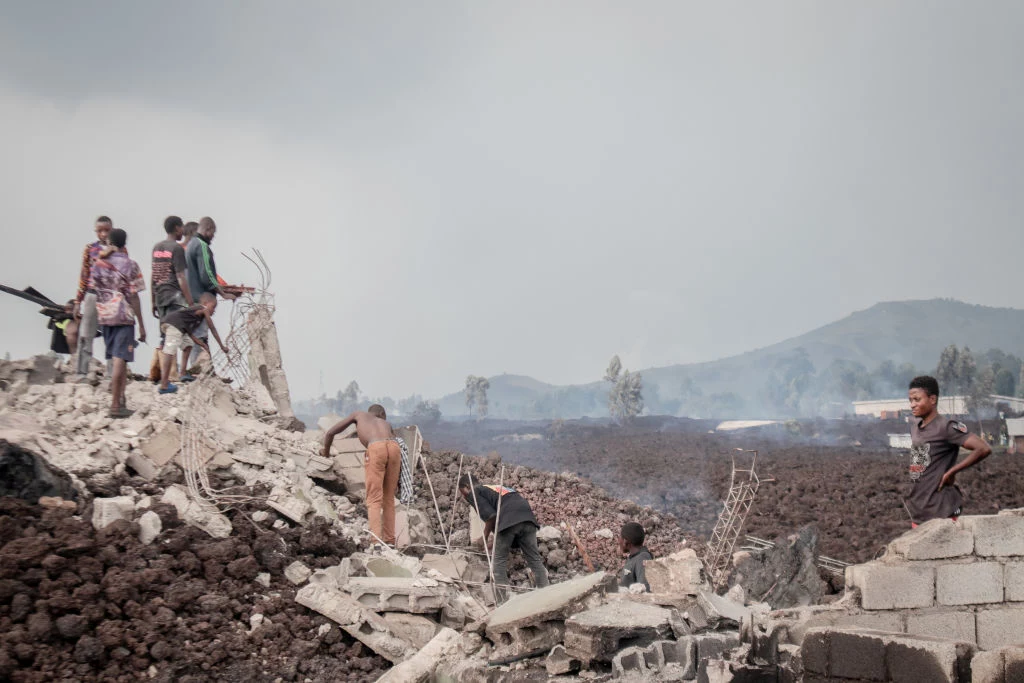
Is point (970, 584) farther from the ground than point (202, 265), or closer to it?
closer to it

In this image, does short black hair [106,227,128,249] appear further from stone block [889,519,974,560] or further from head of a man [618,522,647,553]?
stone block [889,519,974,560]

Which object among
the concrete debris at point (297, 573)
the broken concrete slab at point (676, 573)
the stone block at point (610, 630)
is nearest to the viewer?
the stone block at point (610, 630)

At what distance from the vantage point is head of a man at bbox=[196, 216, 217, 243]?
9.93 m

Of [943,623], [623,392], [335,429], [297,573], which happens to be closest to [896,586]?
[943,623]

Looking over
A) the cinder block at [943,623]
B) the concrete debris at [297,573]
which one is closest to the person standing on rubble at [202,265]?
the concrete debris at [297,573]

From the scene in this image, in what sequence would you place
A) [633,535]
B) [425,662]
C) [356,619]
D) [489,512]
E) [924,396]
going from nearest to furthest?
[924,396]
[425,662]
[356,619]
[633,535]
[489,512]

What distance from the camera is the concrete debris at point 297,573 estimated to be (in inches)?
288

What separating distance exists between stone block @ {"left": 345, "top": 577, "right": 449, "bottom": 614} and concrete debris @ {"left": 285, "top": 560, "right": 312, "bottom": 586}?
0.44 metres

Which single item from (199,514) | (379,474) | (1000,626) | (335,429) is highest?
Result: (335,429)

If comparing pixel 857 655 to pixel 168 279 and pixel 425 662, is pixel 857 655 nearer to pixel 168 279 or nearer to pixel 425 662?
pixel 425 662

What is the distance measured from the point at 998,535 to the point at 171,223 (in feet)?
29.0

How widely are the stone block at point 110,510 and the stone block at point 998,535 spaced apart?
6.46 metres

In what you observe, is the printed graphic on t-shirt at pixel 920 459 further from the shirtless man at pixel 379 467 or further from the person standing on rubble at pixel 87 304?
the person standing on rubble at pixel 87 304

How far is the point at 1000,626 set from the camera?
17.2ft
